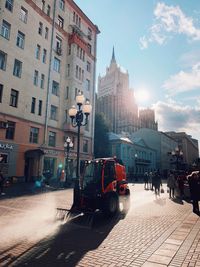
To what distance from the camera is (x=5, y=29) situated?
23.9m

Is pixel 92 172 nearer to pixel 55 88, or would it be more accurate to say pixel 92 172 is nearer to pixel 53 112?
pixel 53 112

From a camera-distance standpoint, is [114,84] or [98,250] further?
[114,84]

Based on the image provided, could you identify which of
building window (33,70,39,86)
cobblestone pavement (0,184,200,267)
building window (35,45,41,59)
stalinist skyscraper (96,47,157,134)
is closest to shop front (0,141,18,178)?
building window (33,70,39,86)

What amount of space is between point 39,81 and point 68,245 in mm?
24986

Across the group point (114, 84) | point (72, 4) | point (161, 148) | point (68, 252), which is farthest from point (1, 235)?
point (114, 84)

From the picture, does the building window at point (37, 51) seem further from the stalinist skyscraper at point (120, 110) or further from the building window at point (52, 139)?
the stalinist skyscraper at point (120, 110)

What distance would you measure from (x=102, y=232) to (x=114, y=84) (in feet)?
483

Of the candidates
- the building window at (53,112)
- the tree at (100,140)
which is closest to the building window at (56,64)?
the building window at (53,112)

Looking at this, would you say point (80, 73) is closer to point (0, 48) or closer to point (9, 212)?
point (0, 48)

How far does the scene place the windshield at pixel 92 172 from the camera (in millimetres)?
10292

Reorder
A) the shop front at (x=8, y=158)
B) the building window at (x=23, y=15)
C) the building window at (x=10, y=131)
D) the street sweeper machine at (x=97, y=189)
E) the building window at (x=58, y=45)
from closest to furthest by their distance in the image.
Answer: the street sweeper machine at (x=97, y=189) < the shop front at (x=8, y=158) < the building window at (x=10, y=131) < the building window at (x=23, y=15) < the building window at (x=58, y=45)

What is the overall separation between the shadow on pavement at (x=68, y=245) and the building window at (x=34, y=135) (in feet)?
63.0

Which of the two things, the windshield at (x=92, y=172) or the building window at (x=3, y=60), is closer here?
the windshield at (x=92, y=172)

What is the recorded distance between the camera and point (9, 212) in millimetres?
9875
